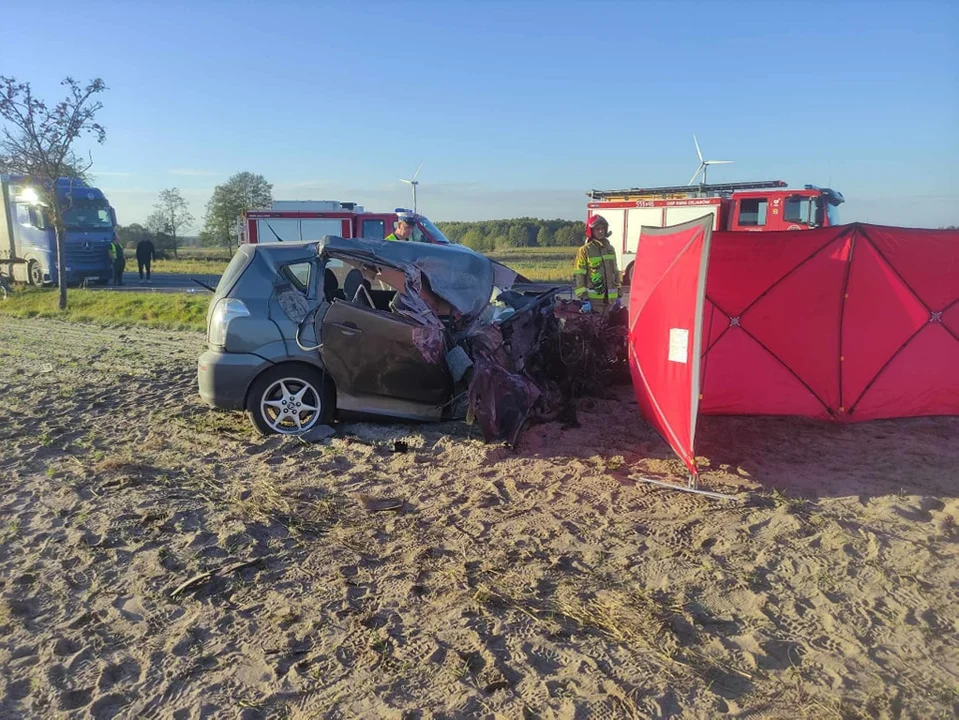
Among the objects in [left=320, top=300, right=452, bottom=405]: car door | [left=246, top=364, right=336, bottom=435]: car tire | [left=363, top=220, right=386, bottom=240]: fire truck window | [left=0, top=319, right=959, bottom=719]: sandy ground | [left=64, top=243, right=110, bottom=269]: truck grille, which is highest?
[left=363, top=220, right=386, bottom=240]: fire truck window

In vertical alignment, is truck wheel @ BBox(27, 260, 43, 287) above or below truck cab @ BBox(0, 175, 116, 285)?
below

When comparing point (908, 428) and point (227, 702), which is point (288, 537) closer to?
point (227, 702)

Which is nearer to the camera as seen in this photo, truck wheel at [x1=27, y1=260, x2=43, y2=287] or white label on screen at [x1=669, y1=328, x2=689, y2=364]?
white label on screen at [x1=669, y1=328, x2=689, y2=364]

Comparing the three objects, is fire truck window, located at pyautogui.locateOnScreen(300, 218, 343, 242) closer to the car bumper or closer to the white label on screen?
the car bumper

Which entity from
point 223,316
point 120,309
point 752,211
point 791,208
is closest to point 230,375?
point 223,316

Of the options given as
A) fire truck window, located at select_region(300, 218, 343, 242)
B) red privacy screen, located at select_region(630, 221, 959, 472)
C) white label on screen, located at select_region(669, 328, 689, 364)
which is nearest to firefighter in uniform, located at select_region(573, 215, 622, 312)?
red privacy screen, located at select_region(630, 221, 959, 472)

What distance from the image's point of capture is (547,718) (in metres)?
2.74

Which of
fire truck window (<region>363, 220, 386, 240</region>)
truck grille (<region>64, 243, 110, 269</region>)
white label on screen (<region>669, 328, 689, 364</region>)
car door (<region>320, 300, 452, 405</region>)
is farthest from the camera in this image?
truck grille (<region>64, 243, 110, 269</region>)

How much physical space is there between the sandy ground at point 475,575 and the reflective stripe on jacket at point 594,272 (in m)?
2.53

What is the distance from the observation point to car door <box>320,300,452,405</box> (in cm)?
612

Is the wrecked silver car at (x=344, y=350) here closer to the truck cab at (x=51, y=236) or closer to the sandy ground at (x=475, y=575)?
the sandy ground at (x=475, y=575)

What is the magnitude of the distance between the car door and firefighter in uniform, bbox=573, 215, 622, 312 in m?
2.97

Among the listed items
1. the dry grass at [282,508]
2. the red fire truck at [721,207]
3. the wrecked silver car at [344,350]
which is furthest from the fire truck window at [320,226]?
the dry grass at [282,508]

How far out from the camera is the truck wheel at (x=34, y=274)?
2456 cm
